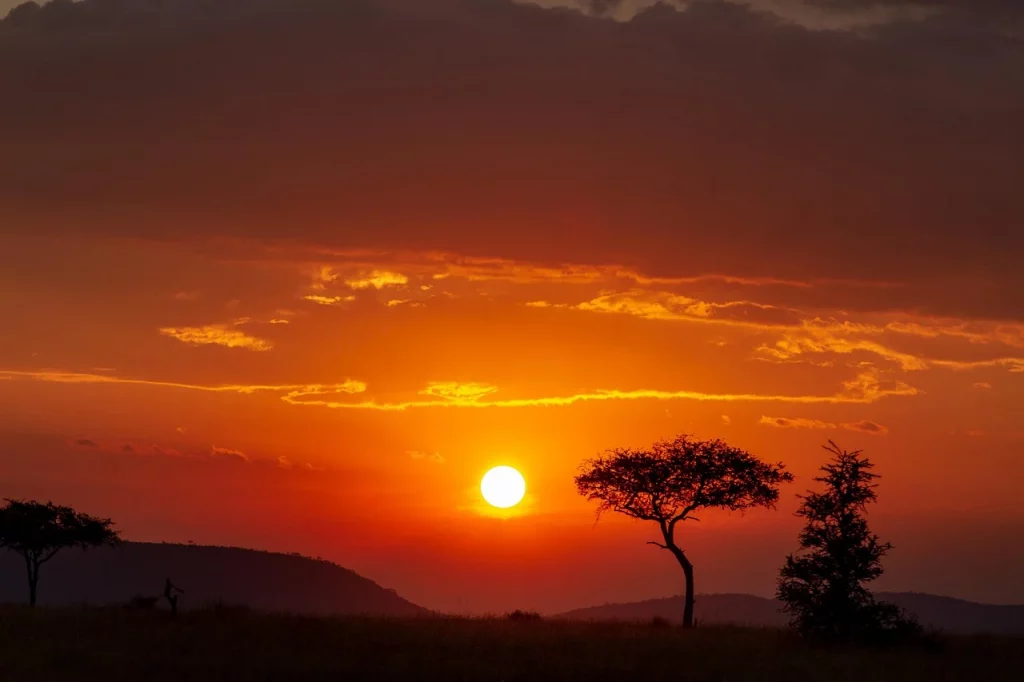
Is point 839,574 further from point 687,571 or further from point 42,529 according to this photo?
point 42,529

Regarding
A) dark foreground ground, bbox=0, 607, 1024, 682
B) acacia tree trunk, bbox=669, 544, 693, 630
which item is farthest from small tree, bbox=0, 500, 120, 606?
acacia tree trunk, bbox=669, 544, 693, 630

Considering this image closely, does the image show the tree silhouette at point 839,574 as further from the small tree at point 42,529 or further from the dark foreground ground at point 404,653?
the small tree at point 42,529

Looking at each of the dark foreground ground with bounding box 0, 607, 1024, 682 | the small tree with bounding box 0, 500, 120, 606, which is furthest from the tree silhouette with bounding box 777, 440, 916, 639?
the small tree with bounding box 0, 500, 120, 606

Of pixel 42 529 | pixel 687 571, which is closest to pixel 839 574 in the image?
pixel 687 571

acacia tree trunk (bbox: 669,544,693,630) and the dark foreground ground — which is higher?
acacia tree trunk (bbox: 669,544,693,630)

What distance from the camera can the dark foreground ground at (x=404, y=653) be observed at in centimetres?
4056

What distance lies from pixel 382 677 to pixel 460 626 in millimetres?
14969

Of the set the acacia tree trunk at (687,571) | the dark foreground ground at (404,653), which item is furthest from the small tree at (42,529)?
the acacia tree trunk at (687,571)

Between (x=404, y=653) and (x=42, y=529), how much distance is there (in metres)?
40.8

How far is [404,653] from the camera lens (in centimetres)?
4359

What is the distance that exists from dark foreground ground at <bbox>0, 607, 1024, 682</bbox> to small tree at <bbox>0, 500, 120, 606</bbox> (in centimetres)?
2139

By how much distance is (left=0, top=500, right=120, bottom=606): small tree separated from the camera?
74312 mm

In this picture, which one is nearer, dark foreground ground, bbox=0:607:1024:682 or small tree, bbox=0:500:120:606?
dark foreground ground, bbox=0:607:1024:682

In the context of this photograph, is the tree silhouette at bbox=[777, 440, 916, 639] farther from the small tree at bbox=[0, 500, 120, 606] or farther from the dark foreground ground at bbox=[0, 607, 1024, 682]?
the small tree at bbox=[0, 500, 120, 606]
